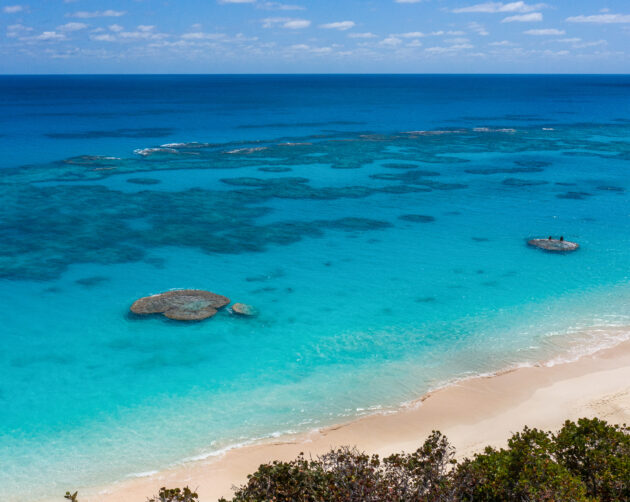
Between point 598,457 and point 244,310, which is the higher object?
point 598,457

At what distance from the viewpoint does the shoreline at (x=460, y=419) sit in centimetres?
1705

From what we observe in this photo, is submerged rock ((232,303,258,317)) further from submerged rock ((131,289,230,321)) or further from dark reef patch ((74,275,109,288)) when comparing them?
dark reef patch ((74,275,109,288))

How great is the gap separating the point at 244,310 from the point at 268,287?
3319 mm

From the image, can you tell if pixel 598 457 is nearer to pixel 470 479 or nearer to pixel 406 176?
pixel 470 479

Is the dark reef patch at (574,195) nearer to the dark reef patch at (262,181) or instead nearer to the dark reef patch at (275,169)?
the dark reef patch at (262,181)

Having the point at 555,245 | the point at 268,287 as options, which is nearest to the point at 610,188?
the point at 555,245

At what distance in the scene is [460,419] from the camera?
1967 cm

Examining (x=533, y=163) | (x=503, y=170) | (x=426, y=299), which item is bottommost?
(x=426, y=299)

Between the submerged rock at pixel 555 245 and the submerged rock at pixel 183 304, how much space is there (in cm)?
2136

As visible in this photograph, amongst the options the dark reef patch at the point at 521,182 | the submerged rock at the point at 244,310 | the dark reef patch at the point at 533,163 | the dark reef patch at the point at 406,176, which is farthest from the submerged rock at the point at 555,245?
the dark reef patch at the point at 533,163

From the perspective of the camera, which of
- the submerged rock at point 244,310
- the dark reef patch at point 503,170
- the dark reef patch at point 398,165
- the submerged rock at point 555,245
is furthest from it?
the dark reef patch at point 398,165

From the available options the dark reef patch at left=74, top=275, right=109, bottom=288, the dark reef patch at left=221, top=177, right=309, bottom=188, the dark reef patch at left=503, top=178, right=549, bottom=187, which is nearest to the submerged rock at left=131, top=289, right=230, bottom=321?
the dark reef patch at left=74, top=275, right=109, bottom=288

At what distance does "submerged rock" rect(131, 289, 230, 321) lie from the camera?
26.9m

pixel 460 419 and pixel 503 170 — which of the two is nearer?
pixel 460 419
